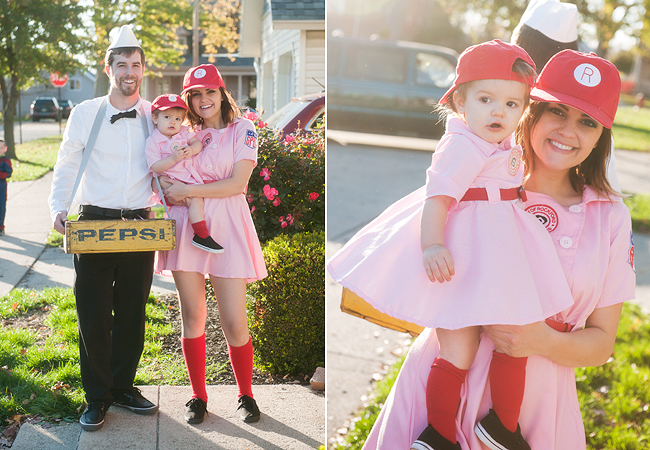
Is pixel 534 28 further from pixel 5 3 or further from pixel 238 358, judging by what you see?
pixel 5 3

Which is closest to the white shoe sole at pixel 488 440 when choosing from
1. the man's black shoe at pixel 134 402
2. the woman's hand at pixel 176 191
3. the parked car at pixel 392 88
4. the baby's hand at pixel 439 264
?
the baby's hand at pixel 439 264

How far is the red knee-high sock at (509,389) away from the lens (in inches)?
66.9

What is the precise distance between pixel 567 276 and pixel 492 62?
0.68 metres

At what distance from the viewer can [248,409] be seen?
140 inches

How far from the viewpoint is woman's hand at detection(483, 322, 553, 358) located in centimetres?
166

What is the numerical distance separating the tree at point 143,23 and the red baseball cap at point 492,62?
1970 cm

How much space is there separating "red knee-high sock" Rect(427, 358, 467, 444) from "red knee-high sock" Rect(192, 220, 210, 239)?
5.58ft

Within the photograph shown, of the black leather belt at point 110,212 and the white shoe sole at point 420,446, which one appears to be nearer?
the white shoe sole at point 420,446

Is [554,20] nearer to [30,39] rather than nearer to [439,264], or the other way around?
[439,264]

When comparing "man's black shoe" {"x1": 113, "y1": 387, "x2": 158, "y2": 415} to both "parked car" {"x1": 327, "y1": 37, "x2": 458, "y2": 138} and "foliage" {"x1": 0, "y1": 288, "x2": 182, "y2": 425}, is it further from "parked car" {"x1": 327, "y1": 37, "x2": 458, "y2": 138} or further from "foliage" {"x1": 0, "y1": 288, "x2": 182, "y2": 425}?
"parked car" {"x1": 327, "y1": 37, "x2": 458, "y2": 138}

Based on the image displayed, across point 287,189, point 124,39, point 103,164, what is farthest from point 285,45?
point 103,164

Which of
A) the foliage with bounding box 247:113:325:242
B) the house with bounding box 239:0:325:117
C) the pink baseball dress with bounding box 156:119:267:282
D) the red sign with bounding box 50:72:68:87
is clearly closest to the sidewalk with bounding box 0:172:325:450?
the pink baseball dress with bounding box 156:119:267:282

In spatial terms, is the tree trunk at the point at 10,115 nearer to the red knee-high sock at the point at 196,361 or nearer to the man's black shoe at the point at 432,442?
the red knee-high sock at the point at 196,361

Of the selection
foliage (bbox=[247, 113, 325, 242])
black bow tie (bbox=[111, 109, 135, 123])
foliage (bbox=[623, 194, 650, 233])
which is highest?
black bow tie (bbox=[111, 109, 135, 123])
